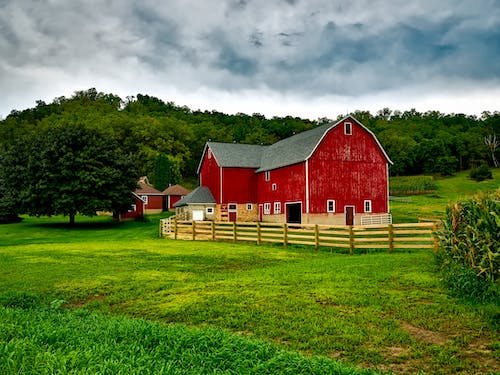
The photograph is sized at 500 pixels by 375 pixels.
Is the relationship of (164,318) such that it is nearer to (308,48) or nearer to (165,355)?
(165,355)

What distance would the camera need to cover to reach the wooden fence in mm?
15953

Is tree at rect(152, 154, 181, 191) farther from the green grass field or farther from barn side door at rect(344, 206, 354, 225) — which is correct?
the green grass field

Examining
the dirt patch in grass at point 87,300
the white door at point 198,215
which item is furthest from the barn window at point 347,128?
the dirt patch in grass at point 87,300

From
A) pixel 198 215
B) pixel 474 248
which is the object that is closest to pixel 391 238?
pixel 474 248

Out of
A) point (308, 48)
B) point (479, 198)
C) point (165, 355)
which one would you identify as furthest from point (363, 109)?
point (165, 355)

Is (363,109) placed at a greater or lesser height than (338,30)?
greater

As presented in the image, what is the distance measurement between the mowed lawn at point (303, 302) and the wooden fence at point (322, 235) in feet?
7.94

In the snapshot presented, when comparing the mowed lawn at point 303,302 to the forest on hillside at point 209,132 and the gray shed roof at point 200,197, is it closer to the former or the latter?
the gray shed roof at point 200,197

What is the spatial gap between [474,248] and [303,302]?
14.0ft

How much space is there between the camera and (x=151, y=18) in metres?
19.2

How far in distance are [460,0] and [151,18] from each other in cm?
1284

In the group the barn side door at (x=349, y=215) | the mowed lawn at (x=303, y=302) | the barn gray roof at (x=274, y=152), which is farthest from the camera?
the barn gray roof at (x=274, y=152)

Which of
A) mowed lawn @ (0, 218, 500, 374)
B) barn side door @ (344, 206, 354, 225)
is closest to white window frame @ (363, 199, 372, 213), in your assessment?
barn side door @ (344, 206, 354, 225)

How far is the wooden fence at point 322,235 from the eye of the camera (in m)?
16.0
